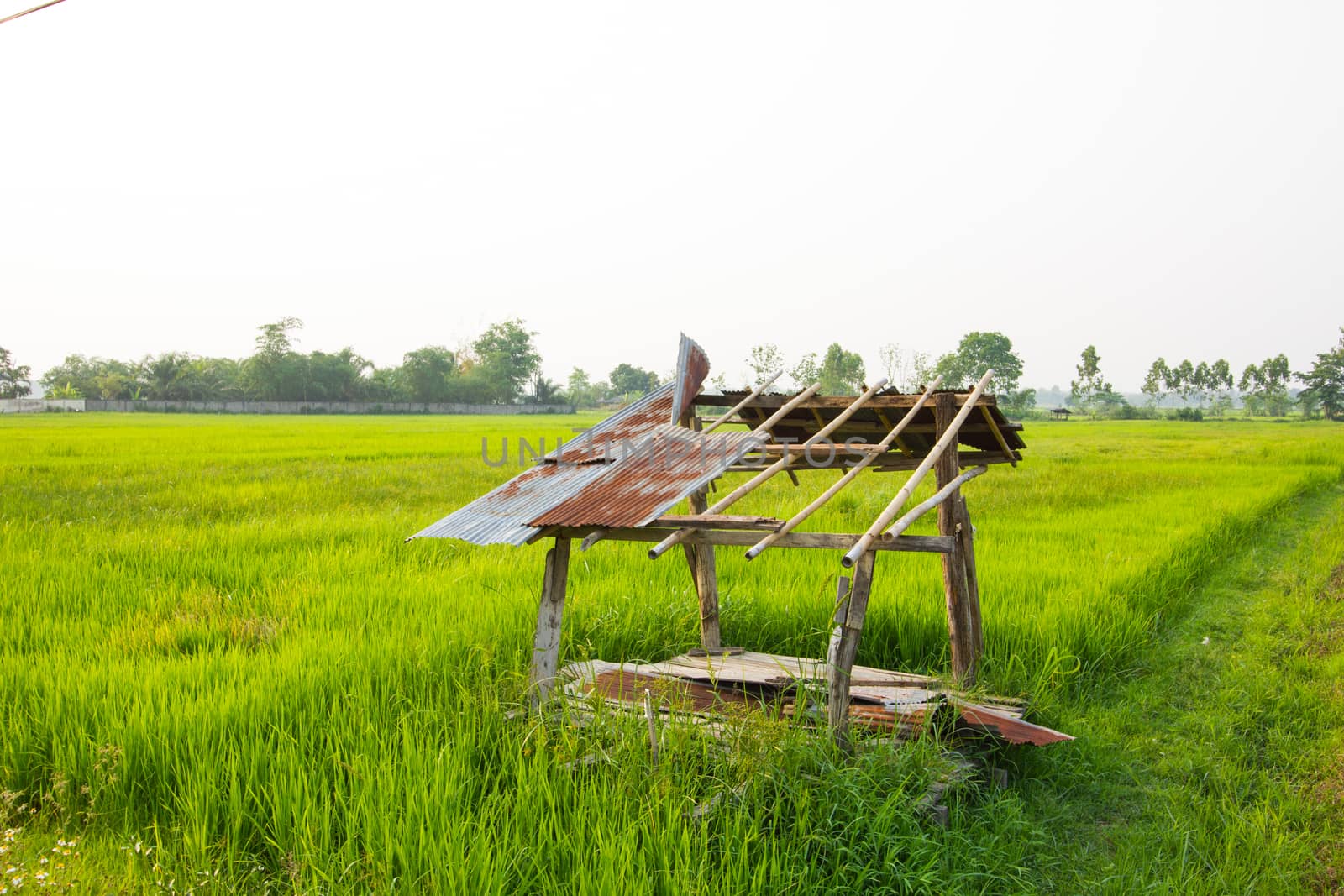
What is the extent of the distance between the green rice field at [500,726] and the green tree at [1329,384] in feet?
257

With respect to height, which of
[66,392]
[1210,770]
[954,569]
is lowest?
[1210,770]

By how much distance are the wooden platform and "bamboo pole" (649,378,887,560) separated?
0.66m

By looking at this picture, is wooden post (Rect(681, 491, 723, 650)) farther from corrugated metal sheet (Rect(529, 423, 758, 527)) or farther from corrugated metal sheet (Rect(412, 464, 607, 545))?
corrugated metal sheet (Rect(412, 464, 607, 545))

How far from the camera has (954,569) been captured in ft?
15.8

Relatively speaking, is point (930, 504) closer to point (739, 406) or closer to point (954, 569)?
point (954, 569)

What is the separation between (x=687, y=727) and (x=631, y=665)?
1.56 m

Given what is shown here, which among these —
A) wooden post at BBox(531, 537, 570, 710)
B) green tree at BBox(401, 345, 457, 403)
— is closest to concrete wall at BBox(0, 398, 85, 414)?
green tree at BBox(401, 345, 457, 403)

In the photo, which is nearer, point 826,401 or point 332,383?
point 826,401

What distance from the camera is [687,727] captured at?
3.57 metres

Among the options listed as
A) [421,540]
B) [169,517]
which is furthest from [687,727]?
[169,517]

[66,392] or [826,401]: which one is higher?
[66,392]

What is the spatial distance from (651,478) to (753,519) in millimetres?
700

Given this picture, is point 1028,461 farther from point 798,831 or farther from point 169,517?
point 798,831

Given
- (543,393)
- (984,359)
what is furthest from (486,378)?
(984,359)
